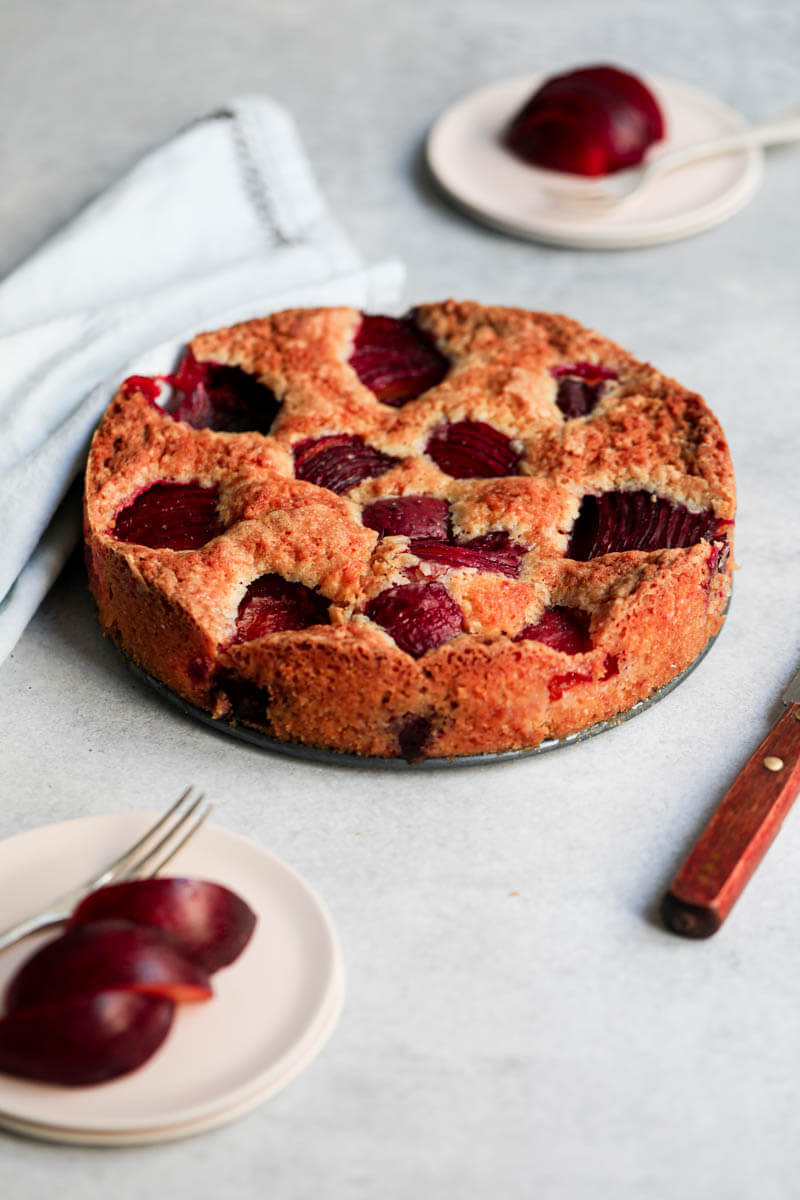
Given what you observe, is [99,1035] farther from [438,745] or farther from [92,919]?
[438,745]

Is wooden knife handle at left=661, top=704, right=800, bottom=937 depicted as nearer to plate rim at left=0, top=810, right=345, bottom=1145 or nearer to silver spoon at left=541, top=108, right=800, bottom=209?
plate rim at left=0, top=810, right=345, bottom=1145

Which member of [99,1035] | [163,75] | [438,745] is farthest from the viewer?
[163,75]

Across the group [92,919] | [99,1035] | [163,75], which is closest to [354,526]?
[92,919]

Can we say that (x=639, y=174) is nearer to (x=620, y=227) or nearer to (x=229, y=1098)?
(x=620, y=227)

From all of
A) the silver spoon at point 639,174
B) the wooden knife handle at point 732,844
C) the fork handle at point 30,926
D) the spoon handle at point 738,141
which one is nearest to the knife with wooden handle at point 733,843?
the wooden knife handle at point 732,844

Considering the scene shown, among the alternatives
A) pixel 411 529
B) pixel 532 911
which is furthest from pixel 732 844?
pixel 411 529

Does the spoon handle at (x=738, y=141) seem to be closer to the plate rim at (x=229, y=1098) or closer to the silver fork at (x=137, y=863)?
the silver fork at (x=137, y=863)
